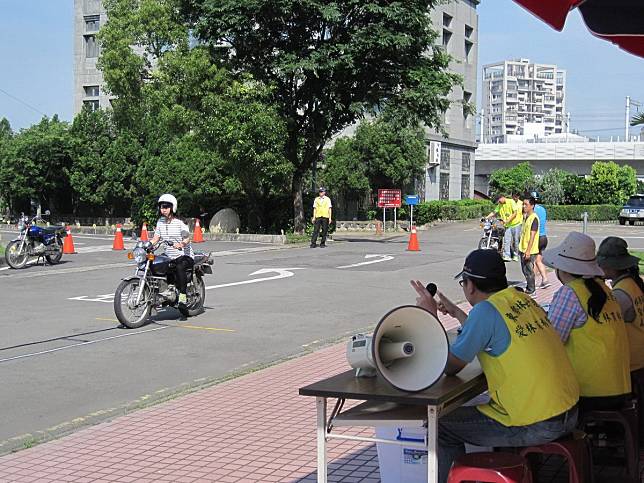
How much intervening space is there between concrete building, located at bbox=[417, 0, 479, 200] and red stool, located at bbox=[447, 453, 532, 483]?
158 ft

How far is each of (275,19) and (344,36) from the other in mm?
2429

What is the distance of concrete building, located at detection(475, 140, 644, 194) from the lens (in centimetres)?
7362

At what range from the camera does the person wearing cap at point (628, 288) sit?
5598 millimetres

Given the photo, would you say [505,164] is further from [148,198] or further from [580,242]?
[580,242]

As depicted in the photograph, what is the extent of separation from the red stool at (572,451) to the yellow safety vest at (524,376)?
0.55ft

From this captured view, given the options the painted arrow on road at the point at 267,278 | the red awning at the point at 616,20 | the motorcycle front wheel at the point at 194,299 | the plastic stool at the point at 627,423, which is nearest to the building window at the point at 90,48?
the painted arrow on road at the point at 267,278

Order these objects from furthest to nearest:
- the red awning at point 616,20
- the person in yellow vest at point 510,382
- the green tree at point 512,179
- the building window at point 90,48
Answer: the green tree at point 512,179 < the building window at point 90,48 < the red awning at point 616,20 < the person in yellow vest at point 510,382

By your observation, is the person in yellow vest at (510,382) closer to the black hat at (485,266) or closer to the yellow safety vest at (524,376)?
the yellow safety vest at (524,376)

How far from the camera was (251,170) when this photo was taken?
28.7 metres

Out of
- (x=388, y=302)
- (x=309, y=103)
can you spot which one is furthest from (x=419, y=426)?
(x=309, y=103)

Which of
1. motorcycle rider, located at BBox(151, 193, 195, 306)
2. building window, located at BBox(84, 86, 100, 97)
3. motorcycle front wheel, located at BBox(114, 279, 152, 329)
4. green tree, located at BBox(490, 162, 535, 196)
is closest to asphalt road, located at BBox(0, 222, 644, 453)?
motorcycle front wheel, located at BBox(114, 279, 152, 329)

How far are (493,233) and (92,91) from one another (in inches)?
1938

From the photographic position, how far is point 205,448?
248 inches

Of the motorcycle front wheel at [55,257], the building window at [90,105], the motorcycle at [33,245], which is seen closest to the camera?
the motorcycle at [33,245]
